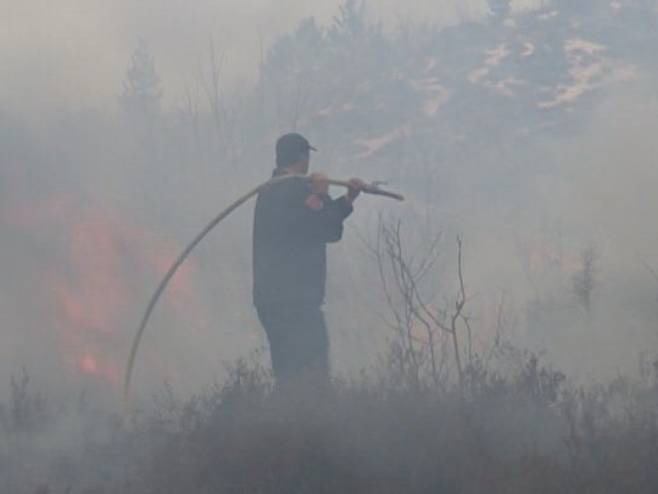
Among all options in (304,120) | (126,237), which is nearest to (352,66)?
(304,120)

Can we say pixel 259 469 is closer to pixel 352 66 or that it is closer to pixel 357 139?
pixel 357 139

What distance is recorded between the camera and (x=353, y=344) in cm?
871

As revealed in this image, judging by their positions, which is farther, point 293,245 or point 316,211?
point 293,245

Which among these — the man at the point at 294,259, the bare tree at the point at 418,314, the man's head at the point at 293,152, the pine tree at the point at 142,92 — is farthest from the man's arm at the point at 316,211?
the pine tree at the point at 142,92

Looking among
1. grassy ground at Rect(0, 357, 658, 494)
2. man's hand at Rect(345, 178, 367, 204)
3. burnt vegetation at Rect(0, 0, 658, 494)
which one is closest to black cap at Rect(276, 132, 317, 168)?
man's hand at Rect(345, 178, 367, 204)

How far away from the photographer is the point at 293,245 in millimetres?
5543

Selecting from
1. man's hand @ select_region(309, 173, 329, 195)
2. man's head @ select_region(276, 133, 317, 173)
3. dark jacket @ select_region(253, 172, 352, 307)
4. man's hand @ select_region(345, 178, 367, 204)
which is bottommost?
dark jacket @ select_region(253, 172, 352, 307)

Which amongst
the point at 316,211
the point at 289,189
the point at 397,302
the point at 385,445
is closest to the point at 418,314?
the point at 316,211

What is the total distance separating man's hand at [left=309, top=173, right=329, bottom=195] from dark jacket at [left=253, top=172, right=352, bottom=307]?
1.3 inches

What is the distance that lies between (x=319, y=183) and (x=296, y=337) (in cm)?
82

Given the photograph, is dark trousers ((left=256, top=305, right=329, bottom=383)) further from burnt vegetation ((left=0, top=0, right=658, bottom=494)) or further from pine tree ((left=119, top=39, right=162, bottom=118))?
pine tree ((left=119, top=39, right=162, bottom=118))

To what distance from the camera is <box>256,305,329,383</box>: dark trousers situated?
5484 millimetres

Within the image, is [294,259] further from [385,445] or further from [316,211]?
[385,445]

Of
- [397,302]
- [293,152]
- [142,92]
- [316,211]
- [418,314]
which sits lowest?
[418,314]
